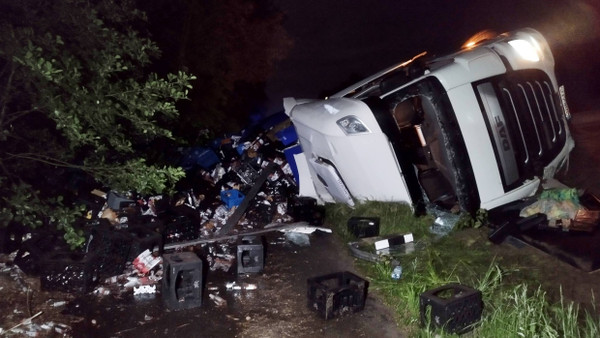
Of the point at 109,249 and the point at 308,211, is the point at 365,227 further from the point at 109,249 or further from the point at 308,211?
the point at 109,249

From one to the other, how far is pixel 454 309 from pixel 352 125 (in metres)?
2.53

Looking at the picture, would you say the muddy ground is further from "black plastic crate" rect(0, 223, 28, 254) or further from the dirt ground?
"black plastic crate" rect(0, 223, 28, 254)

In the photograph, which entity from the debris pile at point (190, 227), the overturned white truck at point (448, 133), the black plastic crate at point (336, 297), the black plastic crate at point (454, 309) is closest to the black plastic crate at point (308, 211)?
the debris pile at point (190, 227)

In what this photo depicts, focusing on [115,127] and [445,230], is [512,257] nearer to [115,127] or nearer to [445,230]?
[445,230]

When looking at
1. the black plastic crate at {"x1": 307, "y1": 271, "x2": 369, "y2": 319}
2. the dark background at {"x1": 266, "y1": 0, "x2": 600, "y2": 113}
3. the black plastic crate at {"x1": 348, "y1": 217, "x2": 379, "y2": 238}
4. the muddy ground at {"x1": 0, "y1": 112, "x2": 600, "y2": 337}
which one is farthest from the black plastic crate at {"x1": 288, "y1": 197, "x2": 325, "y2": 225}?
the dark background at {"x1": 266, "y1": 0, "x2": 600, "y2": 113}

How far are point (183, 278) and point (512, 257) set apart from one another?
348 cm

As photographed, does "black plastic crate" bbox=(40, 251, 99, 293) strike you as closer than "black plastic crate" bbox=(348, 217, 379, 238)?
Yes

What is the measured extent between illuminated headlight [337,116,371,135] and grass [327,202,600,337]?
0.98 metres

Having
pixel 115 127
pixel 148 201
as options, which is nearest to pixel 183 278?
pixel 115 127

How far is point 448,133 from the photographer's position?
656 centimetres

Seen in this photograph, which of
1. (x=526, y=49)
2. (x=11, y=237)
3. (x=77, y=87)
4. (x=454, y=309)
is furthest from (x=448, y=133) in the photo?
(x=11, y=237)

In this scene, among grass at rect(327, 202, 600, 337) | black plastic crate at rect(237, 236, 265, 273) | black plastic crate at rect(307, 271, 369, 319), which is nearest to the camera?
grass at rect(327, 202, 600, 337)

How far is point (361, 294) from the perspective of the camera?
216 inches

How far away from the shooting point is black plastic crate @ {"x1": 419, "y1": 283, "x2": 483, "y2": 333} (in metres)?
4.80
